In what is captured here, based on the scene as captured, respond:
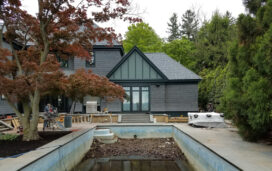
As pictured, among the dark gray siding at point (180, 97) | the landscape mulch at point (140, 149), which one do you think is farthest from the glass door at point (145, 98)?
the landscape mulch at point (140, 149)

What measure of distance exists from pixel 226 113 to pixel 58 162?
6041 mm

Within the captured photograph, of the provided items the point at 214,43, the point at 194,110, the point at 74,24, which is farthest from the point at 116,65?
the point at 214,43

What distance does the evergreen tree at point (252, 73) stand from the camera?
6289 millimetres

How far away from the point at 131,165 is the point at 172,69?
44.5 feet

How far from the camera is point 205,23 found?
111 ft

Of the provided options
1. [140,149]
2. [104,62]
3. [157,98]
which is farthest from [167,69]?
[140,149]

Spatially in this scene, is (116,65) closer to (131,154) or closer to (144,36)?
(131,154)

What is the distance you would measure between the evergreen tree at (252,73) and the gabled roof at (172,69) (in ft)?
35.0

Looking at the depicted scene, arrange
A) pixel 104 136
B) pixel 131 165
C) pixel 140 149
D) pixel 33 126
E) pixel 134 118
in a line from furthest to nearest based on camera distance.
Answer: pixel 134 118
pixel 104 136
pixel 140 149
pixel 33 126
pixel 131 165

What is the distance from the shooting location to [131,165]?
27.9ft

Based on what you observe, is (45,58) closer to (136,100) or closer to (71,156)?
(71,156)

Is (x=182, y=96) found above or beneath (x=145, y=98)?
above

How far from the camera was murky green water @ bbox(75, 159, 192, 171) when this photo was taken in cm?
805

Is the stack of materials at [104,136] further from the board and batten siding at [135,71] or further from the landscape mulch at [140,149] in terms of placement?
the board and batten siding at [135,71]
